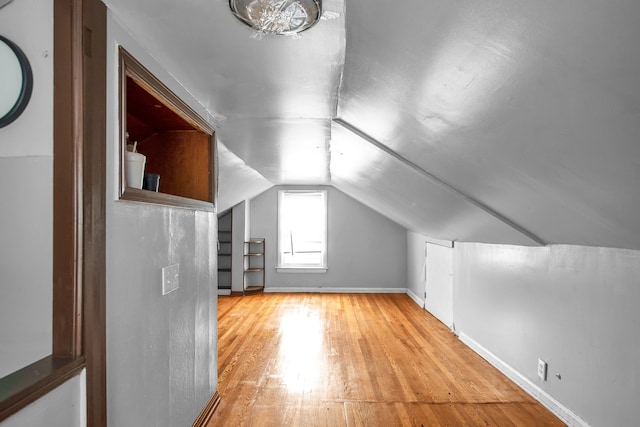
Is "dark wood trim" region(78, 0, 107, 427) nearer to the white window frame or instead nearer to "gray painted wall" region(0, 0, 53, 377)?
"gray painted wall" region(0, 0, 53, 377)

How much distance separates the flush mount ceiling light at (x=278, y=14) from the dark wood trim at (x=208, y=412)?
6.86ft

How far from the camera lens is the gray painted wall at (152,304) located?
143 cm

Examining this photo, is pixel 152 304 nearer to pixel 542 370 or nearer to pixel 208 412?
pixel 208 412

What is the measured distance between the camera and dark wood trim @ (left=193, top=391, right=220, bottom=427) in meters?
2.30

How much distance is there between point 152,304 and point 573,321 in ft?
7.77

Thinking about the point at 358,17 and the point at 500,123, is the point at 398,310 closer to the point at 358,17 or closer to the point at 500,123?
the point at 500,123

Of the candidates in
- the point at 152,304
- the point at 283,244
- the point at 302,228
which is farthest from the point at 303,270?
the point at 152,304

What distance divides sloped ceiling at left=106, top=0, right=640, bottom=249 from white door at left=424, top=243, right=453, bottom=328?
73.4 inches

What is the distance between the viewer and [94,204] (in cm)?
129

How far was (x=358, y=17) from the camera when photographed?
4.42 ft

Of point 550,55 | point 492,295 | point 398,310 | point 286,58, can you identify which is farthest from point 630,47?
point 398,310

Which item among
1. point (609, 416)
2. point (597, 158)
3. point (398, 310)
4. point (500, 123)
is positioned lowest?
point (398, 310)

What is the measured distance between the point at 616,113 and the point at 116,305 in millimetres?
1710

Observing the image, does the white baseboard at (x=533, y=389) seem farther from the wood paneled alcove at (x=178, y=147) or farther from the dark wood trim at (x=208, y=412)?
the wood paneled alcove at (x=178, y=147)
